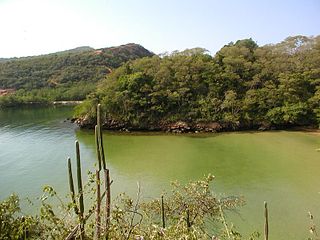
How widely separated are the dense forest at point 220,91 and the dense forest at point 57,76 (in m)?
30.5

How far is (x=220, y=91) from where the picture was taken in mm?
31594

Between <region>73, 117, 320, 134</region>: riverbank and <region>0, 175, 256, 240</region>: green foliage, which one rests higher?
<region>0, 175, 256, 240</region>: green foliage

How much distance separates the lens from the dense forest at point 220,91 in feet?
96.2

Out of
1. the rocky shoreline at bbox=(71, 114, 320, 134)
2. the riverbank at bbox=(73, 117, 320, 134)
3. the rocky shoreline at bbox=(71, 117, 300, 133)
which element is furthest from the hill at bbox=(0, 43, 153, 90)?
the riverbank at bbox=(73, 117, 320, 134)

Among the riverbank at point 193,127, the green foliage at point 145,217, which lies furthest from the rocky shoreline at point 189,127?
the green foliage at point 145,217

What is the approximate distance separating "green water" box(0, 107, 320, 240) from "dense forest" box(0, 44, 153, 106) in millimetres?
33482

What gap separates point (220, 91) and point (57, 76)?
164 ft

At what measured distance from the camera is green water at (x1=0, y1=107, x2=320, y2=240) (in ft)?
43.1

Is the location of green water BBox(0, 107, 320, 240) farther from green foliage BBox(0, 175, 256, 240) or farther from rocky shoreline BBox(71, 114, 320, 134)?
green foliage BBox(0, 175, 256, 240)

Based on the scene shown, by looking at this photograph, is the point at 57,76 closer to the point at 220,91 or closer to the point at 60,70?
the point at 60,70

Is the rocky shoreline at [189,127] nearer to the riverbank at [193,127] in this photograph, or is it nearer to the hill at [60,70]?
the riverbank at [193,127]

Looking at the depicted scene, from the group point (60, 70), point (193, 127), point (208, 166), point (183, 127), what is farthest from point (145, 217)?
point (60, 70)

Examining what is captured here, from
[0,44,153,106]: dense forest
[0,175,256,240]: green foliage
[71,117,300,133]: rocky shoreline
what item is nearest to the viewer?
[0,175,256,240]: green foliage

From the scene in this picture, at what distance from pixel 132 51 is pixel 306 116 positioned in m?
67.0
